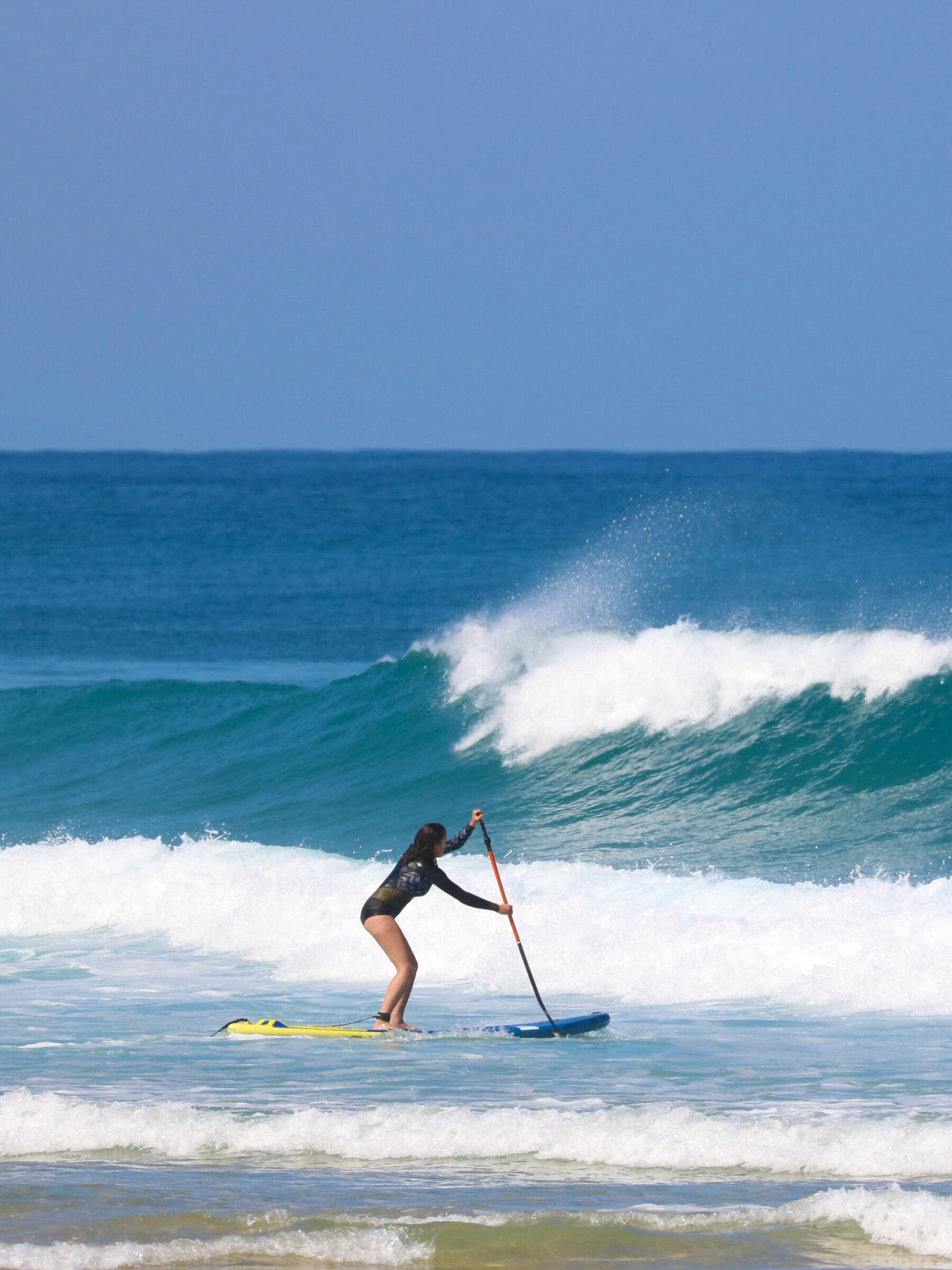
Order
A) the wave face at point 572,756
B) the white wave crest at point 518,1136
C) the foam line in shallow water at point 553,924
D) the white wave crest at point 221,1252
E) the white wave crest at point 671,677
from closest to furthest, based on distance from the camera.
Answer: the white wave crest at point 221,1252, the white wave crest at point 518,1136, the foam line in shallow water at point 553,924, the wave face at point 572,756, the white wave crest at point 671,677

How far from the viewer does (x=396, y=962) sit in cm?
891

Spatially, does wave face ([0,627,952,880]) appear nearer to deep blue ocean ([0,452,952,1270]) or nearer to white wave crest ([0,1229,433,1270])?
→ deep blue ocean ([0,452,952,1270])

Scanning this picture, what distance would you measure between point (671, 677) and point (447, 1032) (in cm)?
Answer: 997

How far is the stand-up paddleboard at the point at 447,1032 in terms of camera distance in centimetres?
851

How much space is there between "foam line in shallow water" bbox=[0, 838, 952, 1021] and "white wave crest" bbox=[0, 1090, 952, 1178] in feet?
8.58

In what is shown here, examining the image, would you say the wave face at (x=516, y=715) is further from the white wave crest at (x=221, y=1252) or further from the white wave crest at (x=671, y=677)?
the white wave crest at (x=221, y=1252)

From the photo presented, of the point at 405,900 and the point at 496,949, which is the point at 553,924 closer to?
the point at 496,949

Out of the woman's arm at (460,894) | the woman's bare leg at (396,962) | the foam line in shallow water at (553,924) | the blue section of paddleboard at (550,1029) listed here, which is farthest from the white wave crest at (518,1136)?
the foam line in shallow water at (553,924)

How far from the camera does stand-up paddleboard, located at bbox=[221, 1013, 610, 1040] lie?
851cm

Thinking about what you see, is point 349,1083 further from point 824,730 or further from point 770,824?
point 824,730

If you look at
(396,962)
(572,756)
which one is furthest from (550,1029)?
(572,756)

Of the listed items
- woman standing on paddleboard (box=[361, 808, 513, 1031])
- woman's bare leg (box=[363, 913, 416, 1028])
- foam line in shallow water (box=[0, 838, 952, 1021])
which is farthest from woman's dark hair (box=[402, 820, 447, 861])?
foam line in shallow water (box=[0, 838, 952, 1021])

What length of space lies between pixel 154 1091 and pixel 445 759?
35.5 feet

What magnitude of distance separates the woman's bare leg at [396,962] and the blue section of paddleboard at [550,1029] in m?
0.23
